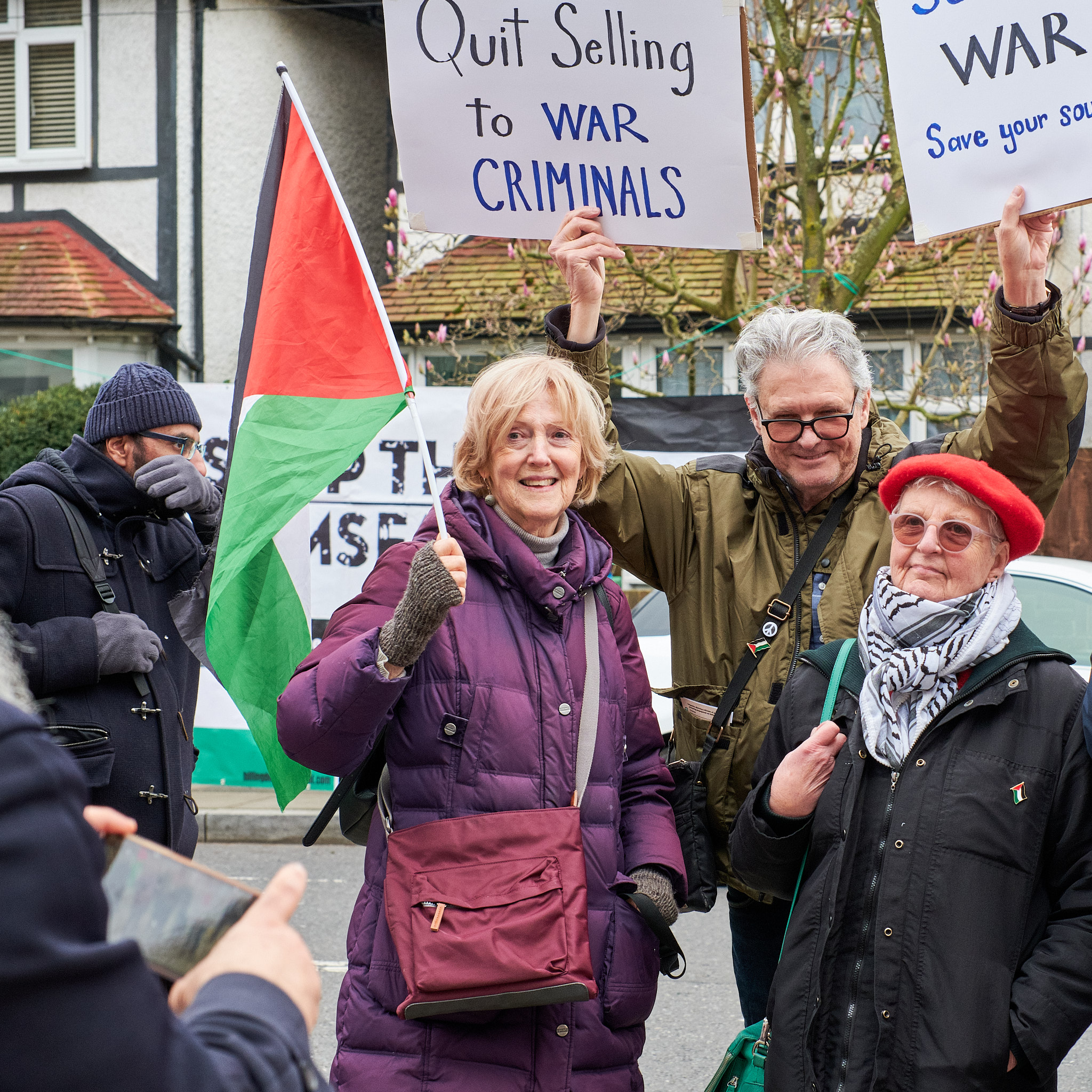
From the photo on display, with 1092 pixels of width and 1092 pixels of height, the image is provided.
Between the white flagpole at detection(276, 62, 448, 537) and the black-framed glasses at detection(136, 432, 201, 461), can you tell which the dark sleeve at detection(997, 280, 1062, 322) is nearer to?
the white flagpole at detection(276, 62, 448, 537)

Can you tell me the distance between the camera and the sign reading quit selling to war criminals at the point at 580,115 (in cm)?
306

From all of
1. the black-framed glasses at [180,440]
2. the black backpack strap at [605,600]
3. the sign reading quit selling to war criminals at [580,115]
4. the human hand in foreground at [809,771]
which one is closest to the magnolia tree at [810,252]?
the black-framed glasses at [180,440]

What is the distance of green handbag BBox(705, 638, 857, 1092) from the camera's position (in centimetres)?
252

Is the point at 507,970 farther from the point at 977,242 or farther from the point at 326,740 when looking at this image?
the point at 977,242

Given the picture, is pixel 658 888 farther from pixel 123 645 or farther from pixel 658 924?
pixel 123 645

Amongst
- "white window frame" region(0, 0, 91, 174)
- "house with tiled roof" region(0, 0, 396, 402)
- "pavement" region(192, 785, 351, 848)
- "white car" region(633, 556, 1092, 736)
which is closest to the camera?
"white car" region(633, 556, 1092, 736)

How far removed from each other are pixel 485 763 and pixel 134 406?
6.57 ft

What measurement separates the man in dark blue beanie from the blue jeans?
164cm

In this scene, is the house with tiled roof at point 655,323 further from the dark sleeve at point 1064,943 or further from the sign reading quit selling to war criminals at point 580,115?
the dark sleeve at point 1064,943

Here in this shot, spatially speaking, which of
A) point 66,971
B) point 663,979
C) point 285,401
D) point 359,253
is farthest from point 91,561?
point 663,979

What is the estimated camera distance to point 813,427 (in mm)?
2795

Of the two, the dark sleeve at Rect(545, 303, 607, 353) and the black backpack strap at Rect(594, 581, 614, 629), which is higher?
the dark sleeve at Rect(545, 303, 607, 353)

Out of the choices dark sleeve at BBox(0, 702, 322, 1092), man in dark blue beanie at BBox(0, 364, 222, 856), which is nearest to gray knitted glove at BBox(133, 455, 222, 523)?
man in dark blue beanie at BBox(0, 364, 222, 856)

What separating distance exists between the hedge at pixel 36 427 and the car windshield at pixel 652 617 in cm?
542
